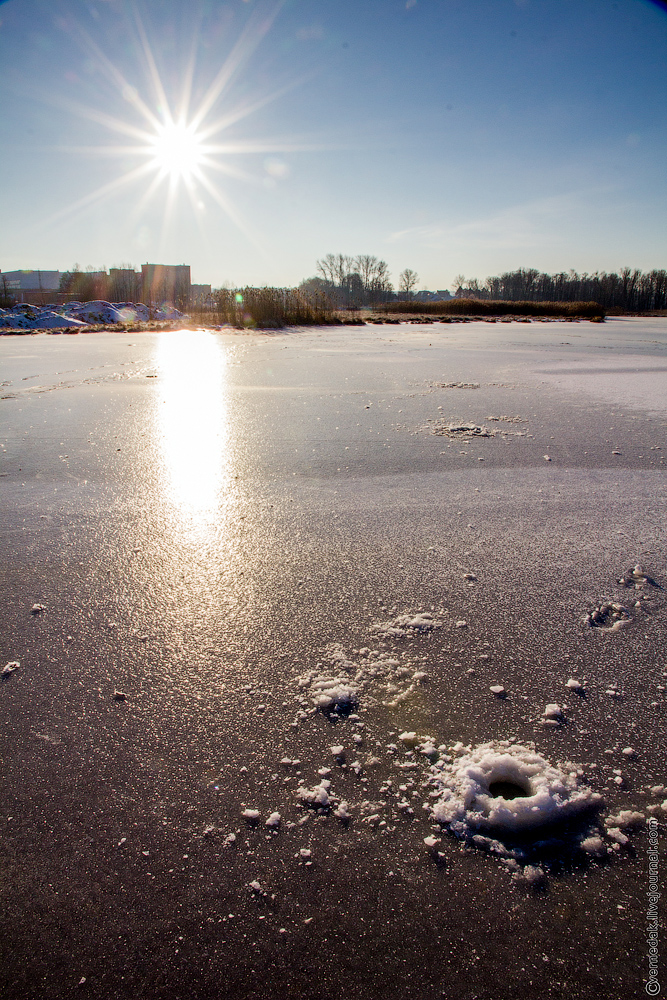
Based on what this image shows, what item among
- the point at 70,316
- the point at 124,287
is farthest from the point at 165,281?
the point at 70,316

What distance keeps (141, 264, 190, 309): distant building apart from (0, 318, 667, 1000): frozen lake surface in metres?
67.8

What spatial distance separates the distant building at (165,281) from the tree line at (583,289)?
4266cm

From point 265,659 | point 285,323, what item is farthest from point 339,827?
point 285,323

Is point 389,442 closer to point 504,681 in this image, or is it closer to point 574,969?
point 504,681

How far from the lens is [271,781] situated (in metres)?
1.28

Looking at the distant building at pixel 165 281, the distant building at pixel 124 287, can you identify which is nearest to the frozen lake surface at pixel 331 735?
the distant building at pixel 124 287

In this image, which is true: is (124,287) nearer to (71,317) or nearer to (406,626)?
(71,317)

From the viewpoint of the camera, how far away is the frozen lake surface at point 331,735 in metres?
0.98

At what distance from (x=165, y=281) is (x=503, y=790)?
79.3 m

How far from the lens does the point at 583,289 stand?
271ft

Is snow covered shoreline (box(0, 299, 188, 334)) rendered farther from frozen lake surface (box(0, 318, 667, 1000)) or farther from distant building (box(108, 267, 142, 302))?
frozen lake surface (box(0, 318, 667, 1000))

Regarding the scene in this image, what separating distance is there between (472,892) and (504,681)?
668 millimetres

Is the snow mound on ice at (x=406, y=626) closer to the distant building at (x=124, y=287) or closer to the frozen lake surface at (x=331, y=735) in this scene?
the frozen lake surface at (x=331, y=735)

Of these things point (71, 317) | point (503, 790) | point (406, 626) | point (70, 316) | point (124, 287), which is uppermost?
point (124, 287)
